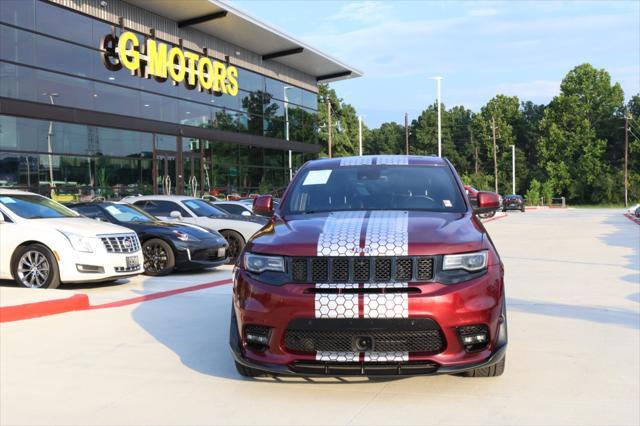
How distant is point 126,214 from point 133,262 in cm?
256

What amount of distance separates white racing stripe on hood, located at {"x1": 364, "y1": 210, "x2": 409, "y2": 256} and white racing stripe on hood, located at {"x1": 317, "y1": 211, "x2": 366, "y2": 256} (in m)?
0.08

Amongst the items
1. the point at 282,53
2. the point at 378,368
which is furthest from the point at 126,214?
the point at 282,53

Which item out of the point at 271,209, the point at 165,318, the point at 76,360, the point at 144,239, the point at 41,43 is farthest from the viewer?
the point at 41,43

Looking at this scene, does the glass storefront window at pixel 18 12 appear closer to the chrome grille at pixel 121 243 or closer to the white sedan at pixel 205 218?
the white sedan at pixel 205 218

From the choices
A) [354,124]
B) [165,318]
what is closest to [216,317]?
[165,318]

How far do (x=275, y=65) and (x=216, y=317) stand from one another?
3321cm

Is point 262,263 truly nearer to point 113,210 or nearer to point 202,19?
point 113,210

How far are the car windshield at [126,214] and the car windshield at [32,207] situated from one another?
149 centimetres

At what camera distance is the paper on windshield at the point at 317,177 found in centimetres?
587

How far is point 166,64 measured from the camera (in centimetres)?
2844

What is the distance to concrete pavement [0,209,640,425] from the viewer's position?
13.5 ft

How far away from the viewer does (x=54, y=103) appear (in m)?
22.5

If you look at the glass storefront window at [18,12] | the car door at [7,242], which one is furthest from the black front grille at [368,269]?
the glass storefront window at [18,12]

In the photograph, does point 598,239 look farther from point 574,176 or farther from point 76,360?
point 574,176
